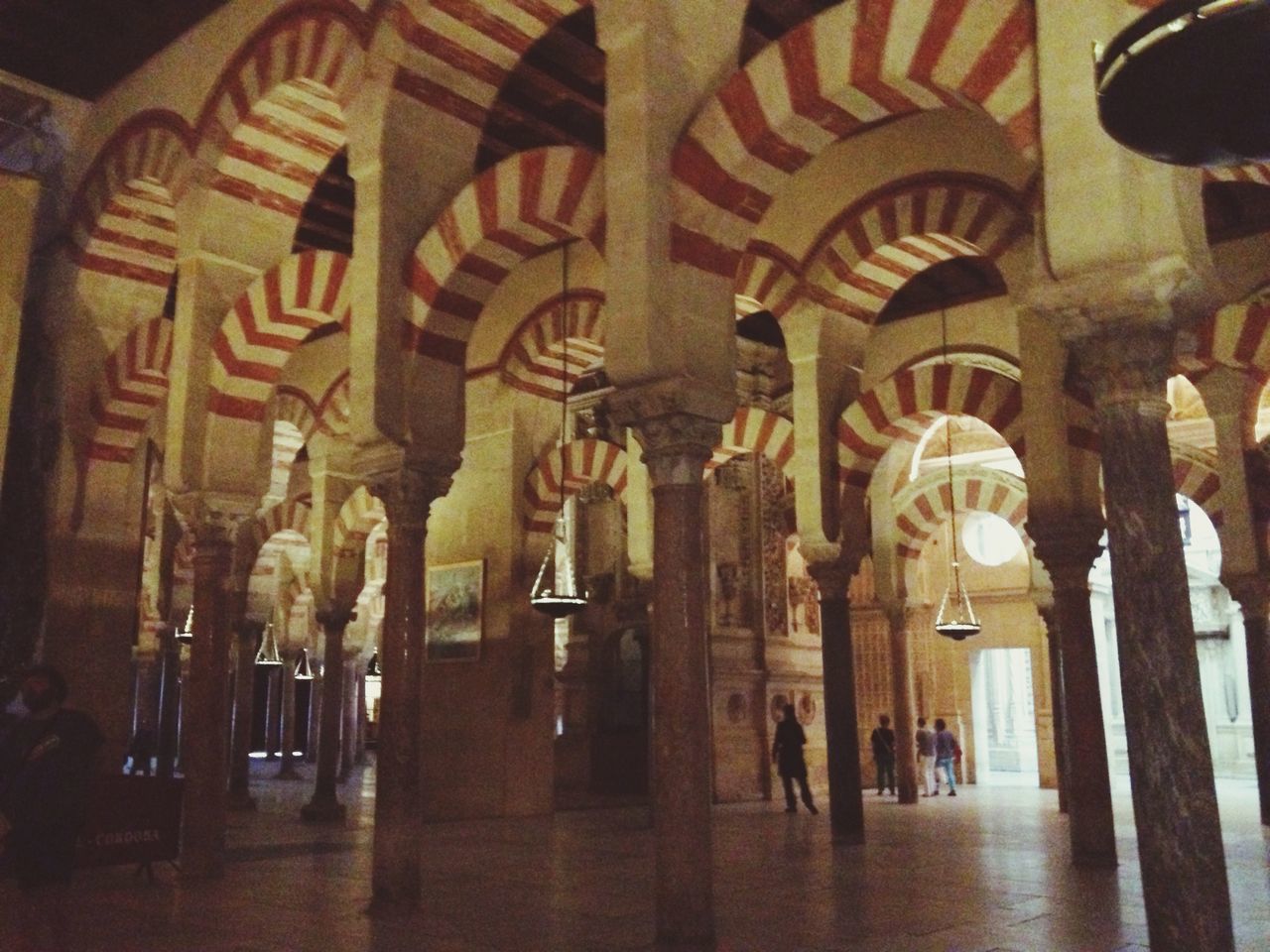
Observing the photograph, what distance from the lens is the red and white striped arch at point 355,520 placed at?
10.3 m

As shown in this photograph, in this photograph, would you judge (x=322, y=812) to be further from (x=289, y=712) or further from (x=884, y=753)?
(x=289, y=712)

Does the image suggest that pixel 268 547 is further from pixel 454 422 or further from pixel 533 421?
pixel 454 422

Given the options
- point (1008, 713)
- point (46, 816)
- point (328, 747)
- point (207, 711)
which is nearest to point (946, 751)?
point (1008, 713)

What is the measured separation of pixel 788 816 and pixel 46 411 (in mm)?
6281

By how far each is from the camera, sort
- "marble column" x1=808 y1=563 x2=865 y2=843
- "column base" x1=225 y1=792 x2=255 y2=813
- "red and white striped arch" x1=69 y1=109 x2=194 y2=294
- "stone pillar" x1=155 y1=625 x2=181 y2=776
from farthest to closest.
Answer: "stone pillar" x1=155 y1=625 x2=181 y2=776
"column base" x1=225 y1=792 x2=255 y2=813
"marble column" x1=808 y1=563 x2=865 y2=843
"red and white striped arch" x1=69 y1=109 x2=194 y2=294

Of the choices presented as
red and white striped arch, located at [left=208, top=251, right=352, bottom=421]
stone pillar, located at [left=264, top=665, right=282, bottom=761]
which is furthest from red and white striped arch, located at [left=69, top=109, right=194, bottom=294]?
stone pillar, located at [left=264, top=665, right=282, bottom=761]

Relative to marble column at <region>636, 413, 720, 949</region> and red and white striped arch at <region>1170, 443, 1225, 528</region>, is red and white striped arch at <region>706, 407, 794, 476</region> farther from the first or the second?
marble column at <region>636, 413, 720, 949</region>

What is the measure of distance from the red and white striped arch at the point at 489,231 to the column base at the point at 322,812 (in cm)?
505

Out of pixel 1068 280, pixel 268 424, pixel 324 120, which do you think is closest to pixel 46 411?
pixel 268 424

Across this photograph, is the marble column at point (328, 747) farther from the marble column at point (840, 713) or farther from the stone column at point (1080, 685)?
the stone column at point (1080, 685)

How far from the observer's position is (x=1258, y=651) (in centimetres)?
862

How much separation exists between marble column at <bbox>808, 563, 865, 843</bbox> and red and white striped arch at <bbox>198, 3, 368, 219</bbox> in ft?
13.2

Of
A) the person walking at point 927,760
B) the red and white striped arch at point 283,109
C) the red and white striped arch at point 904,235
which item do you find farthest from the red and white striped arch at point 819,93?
the person walking at point 927,760

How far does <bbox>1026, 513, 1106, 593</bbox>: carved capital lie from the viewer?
654 cm
